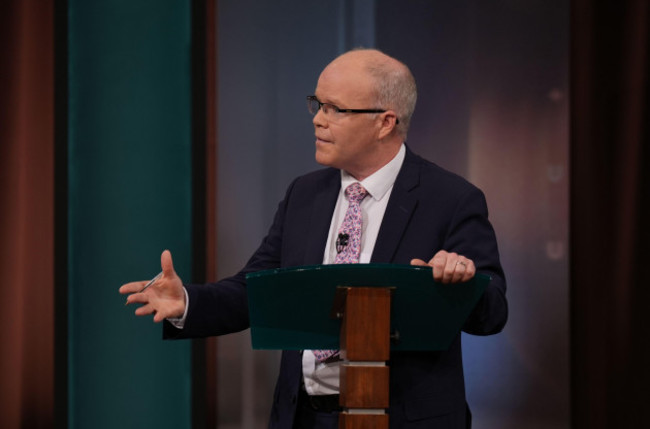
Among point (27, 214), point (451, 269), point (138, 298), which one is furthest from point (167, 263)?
point (27, 214)

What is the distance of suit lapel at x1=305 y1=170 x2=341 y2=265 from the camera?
216 cm

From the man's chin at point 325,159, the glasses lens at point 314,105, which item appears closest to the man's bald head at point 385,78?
the glasses lens at point 314,105

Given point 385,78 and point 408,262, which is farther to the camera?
point 385,78

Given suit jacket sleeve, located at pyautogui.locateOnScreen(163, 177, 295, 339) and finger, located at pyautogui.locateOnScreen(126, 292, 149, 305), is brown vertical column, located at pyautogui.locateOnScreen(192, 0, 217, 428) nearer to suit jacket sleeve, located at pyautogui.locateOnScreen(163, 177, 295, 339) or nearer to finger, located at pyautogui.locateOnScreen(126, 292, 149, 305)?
suit jacket sleeve, located at pyautogui.locateOnScreen(163, 177, 295, 339)

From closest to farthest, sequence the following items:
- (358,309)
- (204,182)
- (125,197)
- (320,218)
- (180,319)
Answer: (358,309)
(180,319)
(320,218)
(204,182)
(125,197)

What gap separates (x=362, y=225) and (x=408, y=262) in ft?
0.59

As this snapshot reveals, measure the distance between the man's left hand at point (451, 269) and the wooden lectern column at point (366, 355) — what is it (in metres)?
0.10

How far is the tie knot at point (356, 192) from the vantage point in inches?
87.4

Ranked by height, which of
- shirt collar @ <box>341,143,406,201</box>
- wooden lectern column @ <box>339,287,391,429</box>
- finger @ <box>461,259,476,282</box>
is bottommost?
wooden lectern column @ <box>339,287,391,429</box>

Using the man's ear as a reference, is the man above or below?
below

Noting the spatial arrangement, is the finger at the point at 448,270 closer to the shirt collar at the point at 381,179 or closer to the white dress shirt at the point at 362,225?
the white dress shirt at the point at 362,225

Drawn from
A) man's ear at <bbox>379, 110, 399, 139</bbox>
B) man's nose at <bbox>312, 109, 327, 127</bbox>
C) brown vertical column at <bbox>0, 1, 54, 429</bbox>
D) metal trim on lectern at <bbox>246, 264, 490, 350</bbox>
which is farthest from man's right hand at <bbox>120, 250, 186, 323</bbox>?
brown vertical column at <bbox>0, 1, 54, 429</bbox>

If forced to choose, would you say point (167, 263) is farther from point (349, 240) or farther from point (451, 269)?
point (451, 269)

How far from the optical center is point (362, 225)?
2.16 metres
